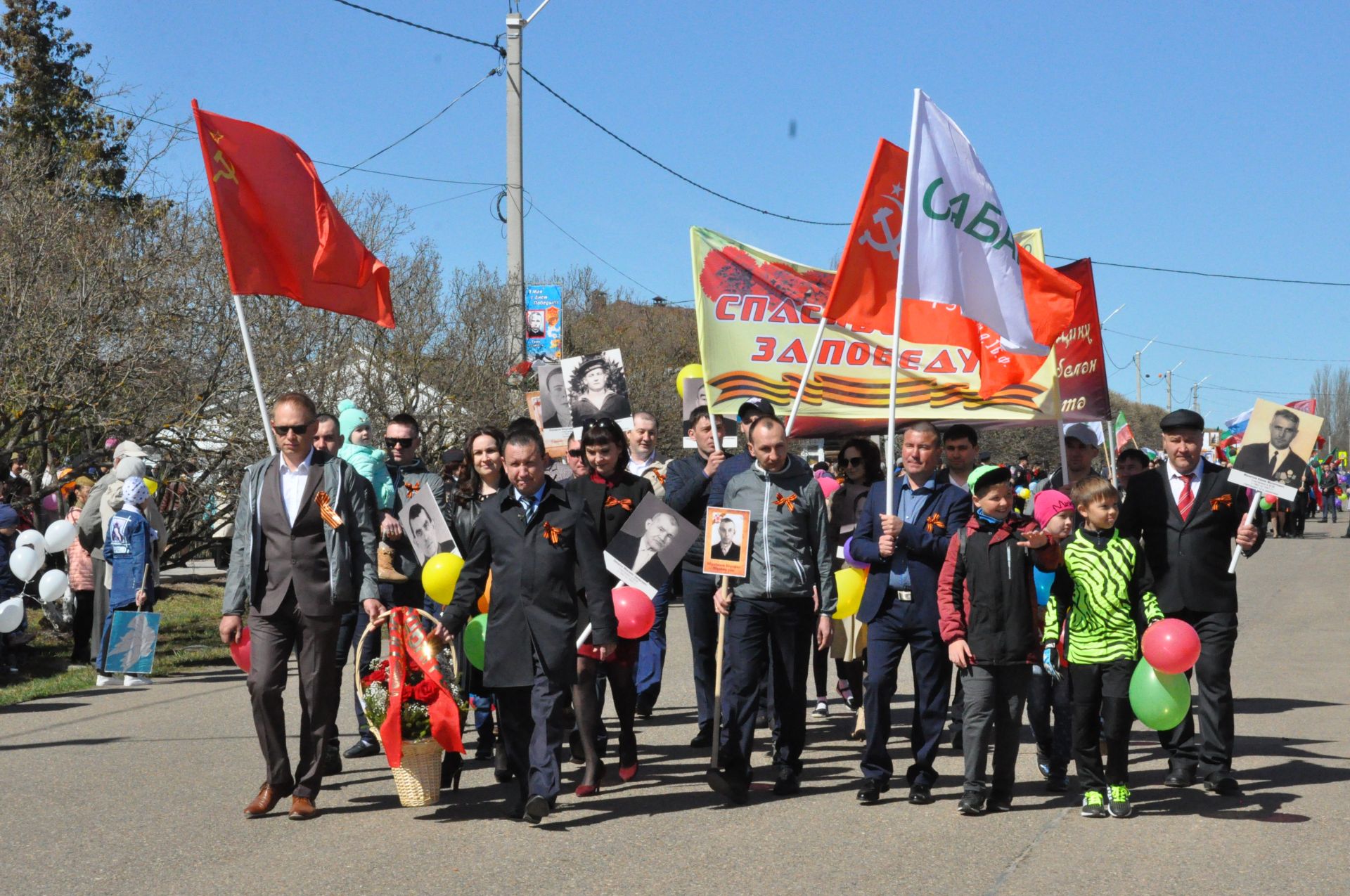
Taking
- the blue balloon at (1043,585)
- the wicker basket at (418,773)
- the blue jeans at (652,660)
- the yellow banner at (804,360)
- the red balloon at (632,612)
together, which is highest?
the yellow banner at (804,360)

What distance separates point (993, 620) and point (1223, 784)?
63.6 inches

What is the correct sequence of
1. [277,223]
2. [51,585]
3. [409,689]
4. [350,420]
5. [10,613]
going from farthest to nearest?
[51,585]
[10,613]
[350,420]
[277,223]
[409,689]

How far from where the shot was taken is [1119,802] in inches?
273

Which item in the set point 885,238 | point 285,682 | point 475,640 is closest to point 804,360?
point 885,238

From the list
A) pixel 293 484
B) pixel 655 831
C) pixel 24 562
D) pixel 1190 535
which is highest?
pixel 293 484

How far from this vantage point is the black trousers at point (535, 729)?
22.1 ft

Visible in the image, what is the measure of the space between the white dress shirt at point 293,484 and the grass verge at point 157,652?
16.2ft

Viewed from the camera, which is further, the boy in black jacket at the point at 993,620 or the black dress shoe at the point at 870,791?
the black dress shoe at the point at 870,791

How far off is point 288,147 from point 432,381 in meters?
15.5

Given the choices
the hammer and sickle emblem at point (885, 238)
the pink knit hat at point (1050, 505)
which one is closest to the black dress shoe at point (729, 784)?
the pink knit hat at point (1050, 505)

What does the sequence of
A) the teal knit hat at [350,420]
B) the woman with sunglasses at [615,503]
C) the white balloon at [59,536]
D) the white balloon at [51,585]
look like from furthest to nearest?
the white balloon at [59,536]
the white balloon at [51,585]
the teal knit hat at [350,420]
the woman with sunglasses at [615,503]

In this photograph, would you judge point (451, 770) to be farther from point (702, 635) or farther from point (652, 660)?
point (652, 660)

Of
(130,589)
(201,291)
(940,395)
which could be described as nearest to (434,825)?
(130,589)

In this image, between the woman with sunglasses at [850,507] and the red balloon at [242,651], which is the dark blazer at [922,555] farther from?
the red balloon at [242,651]
